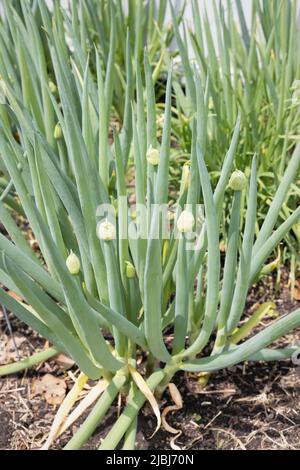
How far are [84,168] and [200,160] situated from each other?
223 millimetres

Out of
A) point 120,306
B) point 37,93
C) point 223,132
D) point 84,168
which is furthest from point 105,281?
point 223,132

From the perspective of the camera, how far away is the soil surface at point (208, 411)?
1240 mm

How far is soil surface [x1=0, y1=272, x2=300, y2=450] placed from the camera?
124cm

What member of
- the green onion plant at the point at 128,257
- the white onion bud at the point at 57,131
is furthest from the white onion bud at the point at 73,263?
the white onion bud at the point at 57,131

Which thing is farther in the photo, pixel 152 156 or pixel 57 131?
pixel 57 131

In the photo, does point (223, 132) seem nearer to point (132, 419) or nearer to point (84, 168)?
point (84, 168)

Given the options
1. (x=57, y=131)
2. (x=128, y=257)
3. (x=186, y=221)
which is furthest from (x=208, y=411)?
(x=57, y=131)

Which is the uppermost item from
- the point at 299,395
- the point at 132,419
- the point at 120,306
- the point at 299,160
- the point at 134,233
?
the point at 299,160

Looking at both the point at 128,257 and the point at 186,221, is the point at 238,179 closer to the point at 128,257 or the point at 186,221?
the point at 186,221

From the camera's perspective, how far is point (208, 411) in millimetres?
1291

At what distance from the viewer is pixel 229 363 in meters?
1.07

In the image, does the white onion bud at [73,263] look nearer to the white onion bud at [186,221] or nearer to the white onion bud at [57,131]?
the white onion bud at [186,221]

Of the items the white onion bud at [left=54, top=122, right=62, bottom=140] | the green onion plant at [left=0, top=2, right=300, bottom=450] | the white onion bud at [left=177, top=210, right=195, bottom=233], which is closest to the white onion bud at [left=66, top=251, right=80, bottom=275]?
the green onion plant at [left=0, top=2, right=300, bottom=450]

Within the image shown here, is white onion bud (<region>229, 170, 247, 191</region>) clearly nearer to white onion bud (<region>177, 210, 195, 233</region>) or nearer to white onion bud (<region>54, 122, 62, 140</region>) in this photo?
white onion bud (<region>177, 210, 195, 233</region>)
